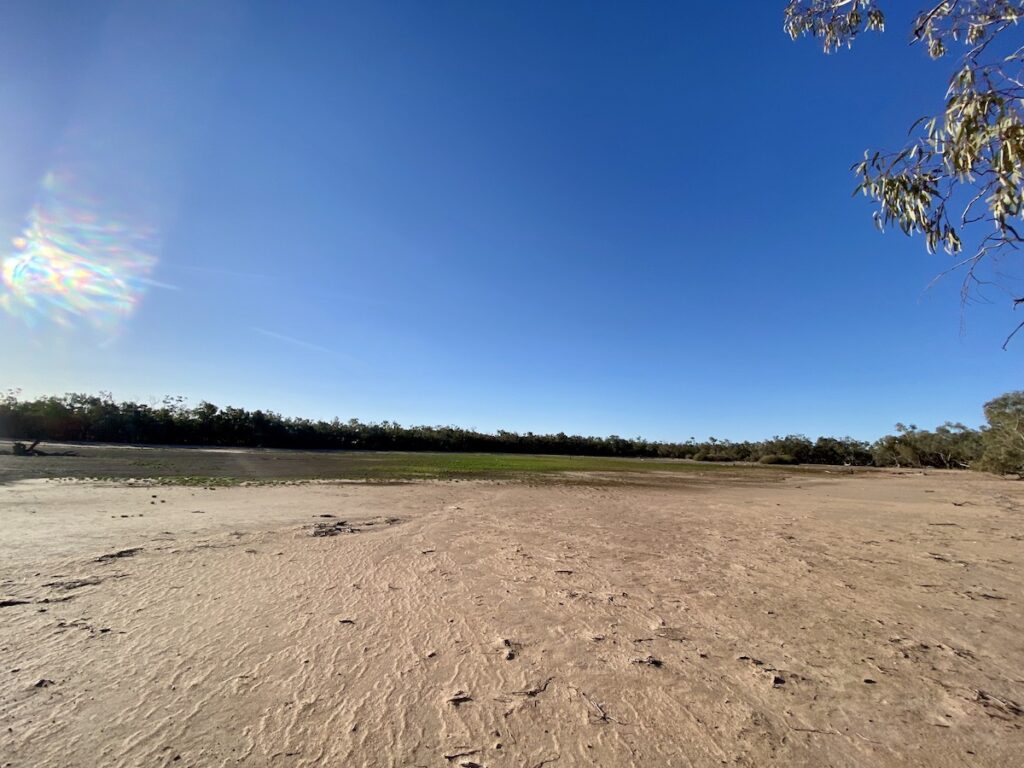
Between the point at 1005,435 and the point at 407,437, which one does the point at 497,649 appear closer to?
the point at 1005,435

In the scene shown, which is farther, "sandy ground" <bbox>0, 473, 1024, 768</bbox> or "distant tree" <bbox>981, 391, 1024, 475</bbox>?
→ "distant tree" <bbox>981, 391, 1024, 475</bbox>

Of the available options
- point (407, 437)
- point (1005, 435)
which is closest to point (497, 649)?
point (1005, 435)

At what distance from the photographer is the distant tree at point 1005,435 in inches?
1096

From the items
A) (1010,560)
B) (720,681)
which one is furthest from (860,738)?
(1010,560)

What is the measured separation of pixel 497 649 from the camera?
4.47 m

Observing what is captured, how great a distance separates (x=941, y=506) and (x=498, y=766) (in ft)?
63.9

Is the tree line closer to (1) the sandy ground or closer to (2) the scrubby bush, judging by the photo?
(2) the scrubby bush

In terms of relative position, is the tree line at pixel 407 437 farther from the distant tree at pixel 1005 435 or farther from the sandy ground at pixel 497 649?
the sandy ground at pixel 497 649

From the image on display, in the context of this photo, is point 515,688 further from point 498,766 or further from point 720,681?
point 720,681

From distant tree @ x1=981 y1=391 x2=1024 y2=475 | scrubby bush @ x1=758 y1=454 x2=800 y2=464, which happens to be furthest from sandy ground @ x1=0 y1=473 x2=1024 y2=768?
scrubby bush @ x1=758 y1=454 x2=800 y2=464

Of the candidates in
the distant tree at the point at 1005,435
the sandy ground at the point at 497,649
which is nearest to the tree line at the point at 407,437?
the distant tree at the point at 1005,435

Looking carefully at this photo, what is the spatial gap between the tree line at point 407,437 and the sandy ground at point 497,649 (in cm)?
3181

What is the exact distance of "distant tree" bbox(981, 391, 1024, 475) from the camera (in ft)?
91.3

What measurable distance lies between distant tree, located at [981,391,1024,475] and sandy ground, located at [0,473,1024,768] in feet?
88.5
